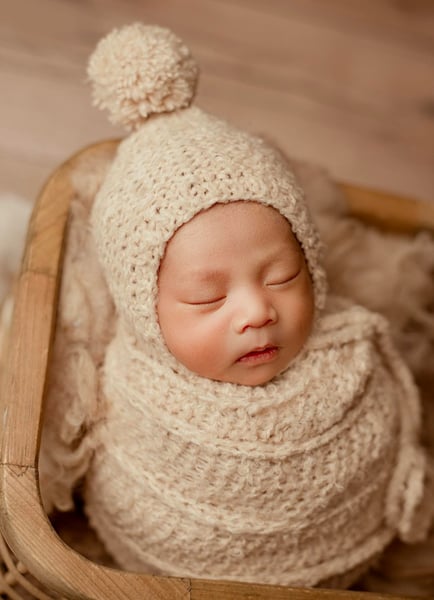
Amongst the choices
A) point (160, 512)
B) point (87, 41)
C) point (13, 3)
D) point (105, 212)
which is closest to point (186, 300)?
point (105, 212)

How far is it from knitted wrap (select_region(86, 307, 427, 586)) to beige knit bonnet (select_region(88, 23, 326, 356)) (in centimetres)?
7

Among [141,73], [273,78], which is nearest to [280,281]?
[141,73]

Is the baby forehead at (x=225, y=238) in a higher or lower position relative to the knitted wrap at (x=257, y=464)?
higher

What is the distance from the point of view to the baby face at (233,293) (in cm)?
89

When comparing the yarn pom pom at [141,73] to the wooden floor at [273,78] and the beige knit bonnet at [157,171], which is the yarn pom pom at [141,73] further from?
the wooden floor at [273,78]

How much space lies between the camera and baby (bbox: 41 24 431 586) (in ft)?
2.97

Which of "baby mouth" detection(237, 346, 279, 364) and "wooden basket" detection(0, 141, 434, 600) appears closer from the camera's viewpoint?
"wooden basket" detection(0, 141, 434, 600)

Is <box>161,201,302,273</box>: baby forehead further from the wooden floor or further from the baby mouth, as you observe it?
the wooden floor

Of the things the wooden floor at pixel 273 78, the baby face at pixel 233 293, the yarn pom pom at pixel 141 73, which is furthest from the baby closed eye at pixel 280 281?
the wooden floor at pixel 273 78

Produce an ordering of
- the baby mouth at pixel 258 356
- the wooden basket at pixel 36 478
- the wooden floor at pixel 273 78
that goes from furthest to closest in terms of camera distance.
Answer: the wooden floor at pixel 273 78 → the baby mouth at pixel 258 356 → the wooden basket at pixel 36 478

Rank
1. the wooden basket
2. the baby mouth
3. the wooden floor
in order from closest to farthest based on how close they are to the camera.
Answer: the wooden basket → the baby mouth → the wooden floor

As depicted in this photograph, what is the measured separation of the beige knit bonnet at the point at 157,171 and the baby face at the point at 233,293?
0.06ft

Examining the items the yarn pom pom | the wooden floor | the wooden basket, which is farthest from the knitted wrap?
the wooden floor

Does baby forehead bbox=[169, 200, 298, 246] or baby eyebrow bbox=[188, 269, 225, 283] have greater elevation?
baby forehead bbox=[169, 200, 298, 246]
